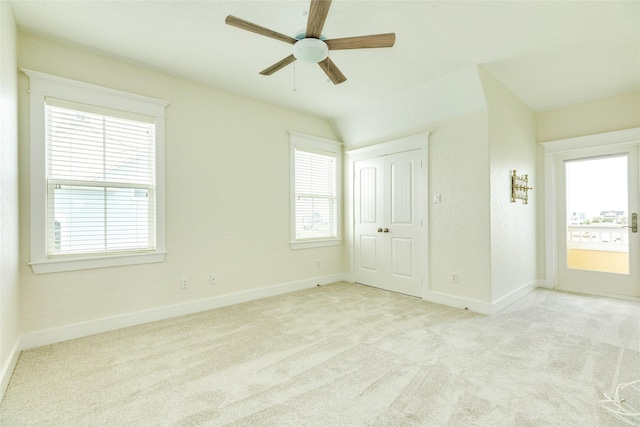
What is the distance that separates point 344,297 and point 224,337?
1.81 meters

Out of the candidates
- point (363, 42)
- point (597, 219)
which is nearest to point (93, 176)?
point (363, 42)

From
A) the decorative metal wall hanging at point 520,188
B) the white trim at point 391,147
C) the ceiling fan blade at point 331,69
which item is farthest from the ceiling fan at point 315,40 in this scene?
the decorative metal wall hanging at point 520,188

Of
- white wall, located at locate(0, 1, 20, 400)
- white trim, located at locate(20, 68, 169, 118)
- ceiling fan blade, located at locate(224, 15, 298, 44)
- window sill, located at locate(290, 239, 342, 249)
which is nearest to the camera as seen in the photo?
ceiling fan blade, located at locate(224, 15, 298, 44)

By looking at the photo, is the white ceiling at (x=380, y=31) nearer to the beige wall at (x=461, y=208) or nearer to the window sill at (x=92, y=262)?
the beige wall at (x=461, y=208)

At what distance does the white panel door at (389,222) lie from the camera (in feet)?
13.8

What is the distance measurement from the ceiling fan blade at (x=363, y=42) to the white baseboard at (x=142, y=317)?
306cm

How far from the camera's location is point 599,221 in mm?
4250

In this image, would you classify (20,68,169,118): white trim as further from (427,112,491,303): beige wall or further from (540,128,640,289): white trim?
(540,128,640,289): white trim

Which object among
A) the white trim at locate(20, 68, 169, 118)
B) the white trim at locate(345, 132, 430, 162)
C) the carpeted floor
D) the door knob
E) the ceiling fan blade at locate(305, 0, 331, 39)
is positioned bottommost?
the carpeted floor

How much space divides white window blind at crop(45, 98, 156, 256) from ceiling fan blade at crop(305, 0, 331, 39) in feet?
7.00

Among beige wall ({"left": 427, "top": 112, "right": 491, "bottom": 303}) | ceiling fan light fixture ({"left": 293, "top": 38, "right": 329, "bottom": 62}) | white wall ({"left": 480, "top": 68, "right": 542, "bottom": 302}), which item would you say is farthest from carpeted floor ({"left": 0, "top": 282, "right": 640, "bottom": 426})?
ceiling fan light fixture ({"left": 293, "top": 38, "right": 329, "bottom": 62})

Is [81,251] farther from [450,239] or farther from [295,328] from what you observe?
[450,239]

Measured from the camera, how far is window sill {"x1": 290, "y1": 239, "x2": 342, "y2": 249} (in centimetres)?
455

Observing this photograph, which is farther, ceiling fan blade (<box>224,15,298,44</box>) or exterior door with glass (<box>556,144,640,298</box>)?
exterior door with glass (<box>556,144,640,298</box>)
